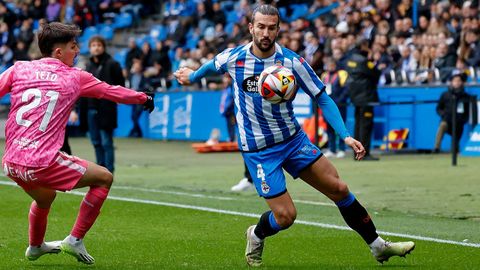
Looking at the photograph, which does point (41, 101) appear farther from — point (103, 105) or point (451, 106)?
point (451, 106)

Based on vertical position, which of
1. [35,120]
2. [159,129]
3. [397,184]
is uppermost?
[35,120]

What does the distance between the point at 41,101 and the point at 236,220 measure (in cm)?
427

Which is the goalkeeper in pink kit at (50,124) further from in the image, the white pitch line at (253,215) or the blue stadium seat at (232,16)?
the blue stadium seat at (232,16)

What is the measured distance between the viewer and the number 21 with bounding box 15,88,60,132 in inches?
329

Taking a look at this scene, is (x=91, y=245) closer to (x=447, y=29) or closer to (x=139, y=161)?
(x=139, y=161)

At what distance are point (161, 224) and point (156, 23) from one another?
25496mm

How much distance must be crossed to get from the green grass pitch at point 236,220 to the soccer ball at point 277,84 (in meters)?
1.29

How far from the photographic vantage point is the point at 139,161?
2277 cm

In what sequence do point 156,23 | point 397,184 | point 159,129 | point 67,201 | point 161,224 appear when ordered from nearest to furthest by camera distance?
1. point 161,224
2. point 67,201
3. point 397,184
4. point 159,129
5. point 156,23

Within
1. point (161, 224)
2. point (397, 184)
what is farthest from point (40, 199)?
point (397, 184)

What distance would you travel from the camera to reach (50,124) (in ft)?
27.5

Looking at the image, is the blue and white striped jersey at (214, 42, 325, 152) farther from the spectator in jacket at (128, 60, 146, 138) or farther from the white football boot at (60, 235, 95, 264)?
the spectator in jacket at (128, 60, 146, 138)

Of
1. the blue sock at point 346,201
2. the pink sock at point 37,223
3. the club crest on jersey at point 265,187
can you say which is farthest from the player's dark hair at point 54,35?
the blue sock at point 346,201

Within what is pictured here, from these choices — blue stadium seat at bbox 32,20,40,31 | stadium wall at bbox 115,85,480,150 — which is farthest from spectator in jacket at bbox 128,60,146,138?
blue stadium seat at bbox 32,20,40,31
